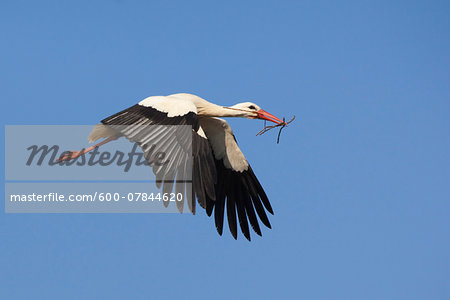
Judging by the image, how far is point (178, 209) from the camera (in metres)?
8.80

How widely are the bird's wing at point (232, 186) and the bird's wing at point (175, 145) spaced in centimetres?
191

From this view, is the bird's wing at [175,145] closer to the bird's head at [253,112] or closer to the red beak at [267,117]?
the bird's head at [253,112]

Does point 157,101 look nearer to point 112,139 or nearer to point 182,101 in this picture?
point 182,101

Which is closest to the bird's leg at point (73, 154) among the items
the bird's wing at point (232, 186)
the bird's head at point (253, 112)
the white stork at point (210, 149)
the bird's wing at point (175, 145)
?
the white stork at point (210, 149)

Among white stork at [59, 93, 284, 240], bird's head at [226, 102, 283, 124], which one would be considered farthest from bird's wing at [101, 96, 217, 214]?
bird's head at [226, 102, 283, 124]

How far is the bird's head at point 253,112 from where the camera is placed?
1130 centimetres

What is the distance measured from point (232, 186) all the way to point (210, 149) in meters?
2.50

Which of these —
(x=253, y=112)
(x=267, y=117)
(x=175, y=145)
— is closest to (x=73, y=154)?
(x=175, y=145)

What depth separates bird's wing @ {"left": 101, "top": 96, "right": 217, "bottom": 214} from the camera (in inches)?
351

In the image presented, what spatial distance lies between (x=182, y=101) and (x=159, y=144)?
1062mm

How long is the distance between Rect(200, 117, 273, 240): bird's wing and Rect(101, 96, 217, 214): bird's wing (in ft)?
6.28

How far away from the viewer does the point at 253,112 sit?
1134cm

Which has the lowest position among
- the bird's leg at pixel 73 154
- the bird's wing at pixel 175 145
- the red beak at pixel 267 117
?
the bird's wing at pixel 175 145

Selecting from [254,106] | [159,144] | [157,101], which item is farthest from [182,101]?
[254,106]
